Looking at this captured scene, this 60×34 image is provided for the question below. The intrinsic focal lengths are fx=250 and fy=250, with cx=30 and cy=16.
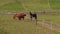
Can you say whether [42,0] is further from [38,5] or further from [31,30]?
[31,30]

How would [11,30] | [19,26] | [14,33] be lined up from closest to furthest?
[14,33] < [11,30] < [19,26]

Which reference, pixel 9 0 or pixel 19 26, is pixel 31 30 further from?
pixel 9 0

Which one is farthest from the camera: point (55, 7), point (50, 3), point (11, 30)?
point (50, 3)

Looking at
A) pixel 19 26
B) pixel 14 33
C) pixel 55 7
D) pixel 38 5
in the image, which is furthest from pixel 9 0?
pixel 14 33

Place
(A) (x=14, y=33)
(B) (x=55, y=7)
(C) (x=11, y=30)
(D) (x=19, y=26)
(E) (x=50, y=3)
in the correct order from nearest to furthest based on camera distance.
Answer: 1. (A) (x=14, y=33)
2. (C) (x=11, y=30)
3. (D) (x=19, y=26)
4. (B) (x=55, y=7)
5. (E) (x=50, y=3)

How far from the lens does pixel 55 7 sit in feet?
101

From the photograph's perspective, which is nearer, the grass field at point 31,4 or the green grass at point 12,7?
the green grass at point 12,7

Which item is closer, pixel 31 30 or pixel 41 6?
pixel 31 30

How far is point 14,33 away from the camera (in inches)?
559

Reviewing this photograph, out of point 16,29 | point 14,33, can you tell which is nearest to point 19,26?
point 16,29

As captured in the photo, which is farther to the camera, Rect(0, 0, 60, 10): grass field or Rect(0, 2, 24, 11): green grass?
Rect(0, 0, 60, 10): grass field

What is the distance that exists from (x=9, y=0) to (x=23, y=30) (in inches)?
756

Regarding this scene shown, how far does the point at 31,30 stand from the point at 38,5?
55.9ft

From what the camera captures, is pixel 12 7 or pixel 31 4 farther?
pixel 31 4
